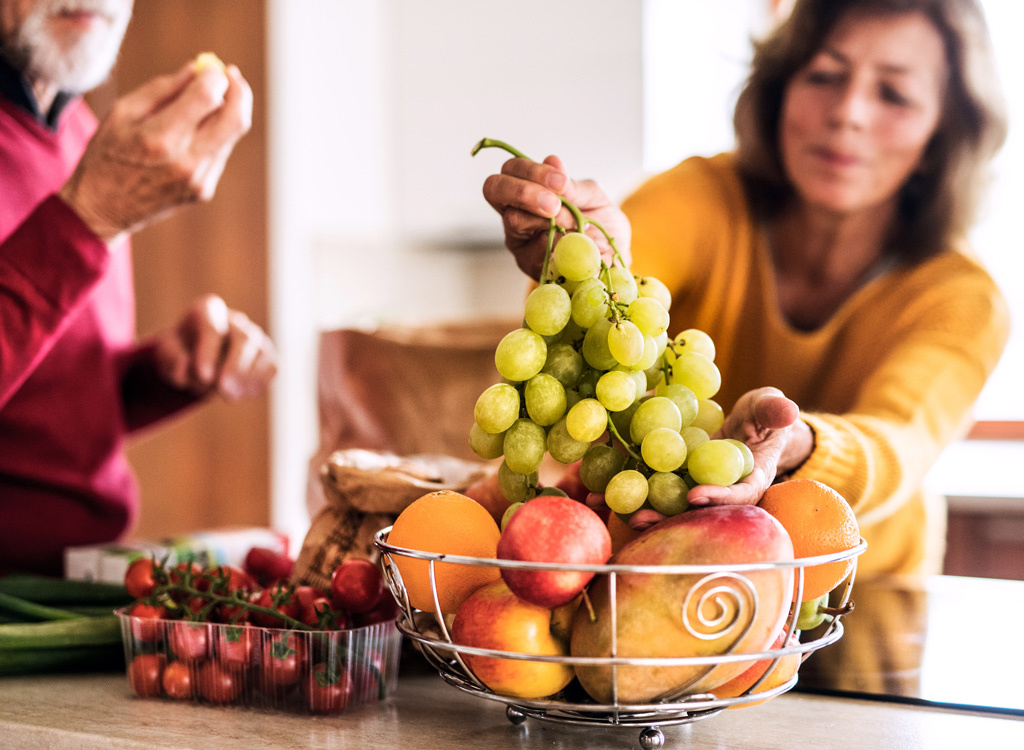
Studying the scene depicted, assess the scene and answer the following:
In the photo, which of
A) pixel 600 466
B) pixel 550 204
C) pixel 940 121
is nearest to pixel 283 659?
pixel 600 466

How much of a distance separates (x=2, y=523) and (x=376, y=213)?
6.92ft

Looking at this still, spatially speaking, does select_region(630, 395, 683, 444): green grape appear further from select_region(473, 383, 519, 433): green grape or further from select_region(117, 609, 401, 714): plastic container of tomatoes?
select_region(117, 609, 401, 714): plastic container of tomatoes

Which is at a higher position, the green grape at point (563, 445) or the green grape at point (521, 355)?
the green grape at point (521, 355)

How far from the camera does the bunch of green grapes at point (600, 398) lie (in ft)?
1.69

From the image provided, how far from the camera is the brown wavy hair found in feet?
4.02

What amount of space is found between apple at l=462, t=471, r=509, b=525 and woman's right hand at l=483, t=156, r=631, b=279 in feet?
0.59

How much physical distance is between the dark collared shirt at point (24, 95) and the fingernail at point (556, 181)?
2.76 ft

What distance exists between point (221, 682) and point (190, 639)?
37mm

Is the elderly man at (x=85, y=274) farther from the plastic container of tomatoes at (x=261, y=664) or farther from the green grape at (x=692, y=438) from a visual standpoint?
the green grape at (x=692, y=438)

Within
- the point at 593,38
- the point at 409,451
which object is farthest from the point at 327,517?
the point at 593,38

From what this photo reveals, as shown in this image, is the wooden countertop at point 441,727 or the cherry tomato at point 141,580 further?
the cherry tomato at point 141,580

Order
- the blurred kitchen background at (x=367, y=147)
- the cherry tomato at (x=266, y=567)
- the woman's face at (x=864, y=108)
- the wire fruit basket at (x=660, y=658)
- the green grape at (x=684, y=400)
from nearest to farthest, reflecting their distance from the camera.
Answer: the wire fruit basket at (x=660, y=658) → the green grape at (x=684, y=400) → the cherry tomato at (x=266, y=567) → the woman's face at (x=864, y=108) → the blurred kitchen background at (x=367, y=147)

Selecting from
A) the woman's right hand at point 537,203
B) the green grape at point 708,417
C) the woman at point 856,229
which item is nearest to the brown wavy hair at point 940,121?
the woman at point 856,229

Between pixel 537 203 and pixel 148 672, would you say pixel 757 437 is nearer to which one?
pixel 537 203
